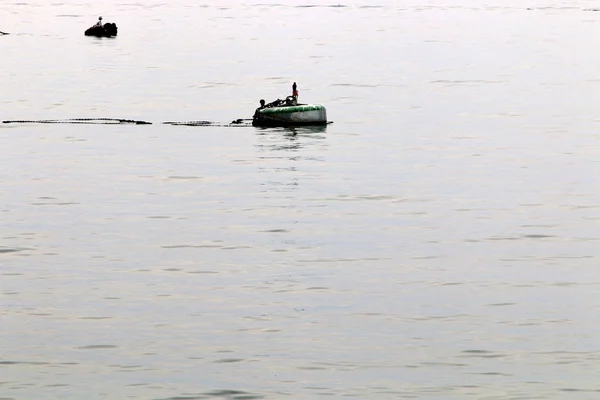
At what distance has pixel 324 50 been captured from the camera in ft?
552

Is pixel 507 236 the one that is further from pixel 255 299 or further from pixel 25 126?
pixel 25 126

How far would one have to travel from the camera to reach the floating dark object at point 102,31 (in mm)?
178000

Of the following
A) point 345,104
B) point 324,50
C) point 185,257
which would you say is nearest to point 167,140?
point 345,104

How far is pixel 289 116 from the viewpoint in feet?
246

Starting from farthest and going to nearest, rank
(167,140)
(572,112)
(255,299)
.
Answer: (572,112) < (167,140) < (255,299)

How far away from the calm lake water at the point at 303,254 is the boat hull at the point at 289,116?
69 centimetres

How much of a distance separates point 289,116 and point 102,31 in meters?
115

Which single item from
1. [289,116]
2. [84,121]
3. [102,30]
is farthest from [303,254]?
[102,30]

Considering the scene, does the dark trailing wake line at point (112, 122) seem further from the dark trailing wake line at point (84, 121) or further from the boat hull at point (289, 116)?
the boat hull at point (289, 116)

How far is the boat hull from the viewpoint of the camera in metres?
74.9

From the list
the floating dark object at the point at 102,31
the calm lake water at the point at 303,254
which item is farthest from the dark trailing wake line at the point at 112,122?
the floating dark object at the point at 102,31

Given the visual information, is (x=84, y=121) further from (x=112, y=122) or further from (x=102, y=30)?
(x=102, y=30)

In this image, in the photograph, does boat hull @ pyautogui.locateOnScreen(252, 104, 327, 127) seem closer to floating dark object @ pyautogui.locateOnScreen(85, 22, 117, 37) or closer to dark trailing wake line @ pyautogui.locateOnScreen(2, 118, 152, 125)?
dark trailing wake line @ pyautogui.locateOnScreen(2, 118, 152, 125)

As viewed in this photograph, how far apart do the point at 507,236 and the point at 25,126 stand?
43.1 meters
